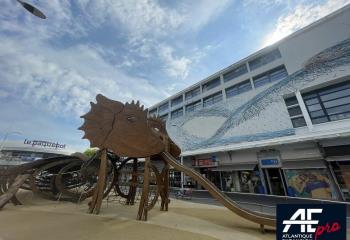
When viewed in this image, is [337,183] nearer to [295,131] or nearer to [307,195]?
[307,195]

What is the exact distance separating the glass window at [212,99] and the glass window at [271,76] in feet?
16.1

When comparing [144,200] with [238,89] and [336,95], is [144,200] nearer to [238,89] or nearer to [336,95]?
[336,95]

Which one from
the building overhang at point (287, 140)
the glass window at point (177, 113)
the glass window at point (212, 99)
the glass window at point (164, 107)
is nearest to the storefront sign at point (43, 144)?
the glass window at point (164, 107)

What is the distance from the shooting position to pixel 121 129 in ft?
26.0

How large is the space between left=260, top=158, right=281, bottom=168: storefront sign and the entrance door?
1.80 feet

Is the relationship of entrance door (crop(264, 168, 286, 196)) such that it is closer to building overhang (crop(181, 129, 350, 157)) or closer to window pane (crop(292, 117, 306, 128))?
building overhang (crop(181, 129, 350, 157))

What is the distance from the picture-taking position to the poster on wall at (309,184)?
12.3 m

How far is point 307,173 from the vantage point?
43.3 feet

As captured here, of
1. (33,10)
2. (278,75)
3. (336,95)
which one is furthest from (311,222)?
(278,75)

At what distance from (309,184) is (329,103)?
6.25m

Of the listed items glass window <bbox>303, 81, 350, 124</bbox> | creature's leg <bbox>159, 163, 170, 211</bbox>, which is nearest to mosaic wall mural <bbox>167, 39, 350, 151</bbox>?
glass window <bbox>303, 81, 350, 124</bbox>

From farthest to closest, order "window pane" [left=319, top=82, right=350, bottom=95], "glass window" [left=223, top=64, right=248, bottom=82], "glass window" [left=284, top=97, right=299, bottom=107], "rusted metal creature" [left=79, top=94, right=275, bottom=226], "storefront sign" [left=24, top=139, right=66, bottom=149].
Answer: "storefront sign" [left=24, top=139, right=66, bottom=149], "glass window" [left=223, top=64, right=248, bottom=82], "glass window" [left=284, top=97, right=299, bottom=107], "window pane" [left=319, top=82, right=350, bottom=95], "rusted metal creature" [left=79, top=94, right=275, bottom=226]

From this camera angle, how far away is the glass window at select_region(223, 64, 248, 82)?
72.6 feet

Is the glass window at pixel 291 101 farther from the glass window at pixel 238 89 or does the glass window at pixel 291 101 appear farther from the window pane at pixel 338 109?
the glass window at pixel 238 89
